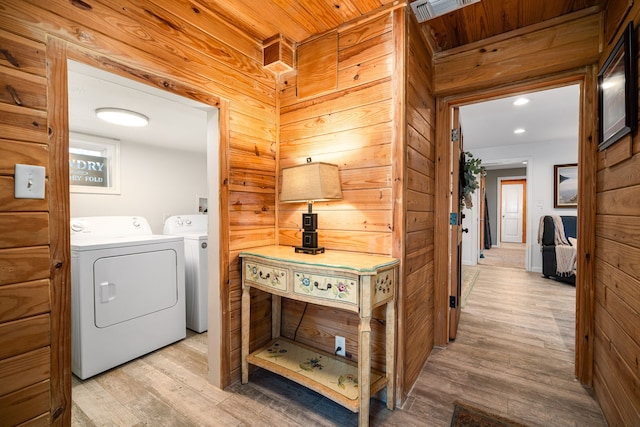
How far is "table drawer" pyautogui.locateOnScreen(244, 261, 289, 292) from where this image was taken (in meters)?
1.64

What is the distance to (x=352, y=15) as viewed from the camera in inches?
70.7

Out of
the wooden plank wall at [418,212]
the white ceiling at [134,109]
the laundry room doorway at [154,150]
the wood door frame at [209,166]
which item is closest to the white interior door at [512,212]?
the wooden plank wall at [418,212]

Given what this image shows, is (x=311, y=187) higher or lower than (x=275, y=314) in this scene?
higher

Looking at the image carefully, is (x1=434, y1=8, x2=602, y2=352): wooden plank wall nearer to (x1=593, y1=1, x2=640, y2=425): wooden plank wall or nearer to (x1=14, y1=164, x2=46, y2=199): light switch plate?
(x1=593, y1=1, x2=640, y2=425): wooden plank wall

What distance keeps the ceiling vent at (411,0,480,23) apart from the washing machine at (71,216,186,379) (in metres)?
2.53

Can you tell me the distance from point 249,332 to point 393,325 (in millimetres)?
983

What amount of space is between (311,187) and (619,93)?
5.24ft

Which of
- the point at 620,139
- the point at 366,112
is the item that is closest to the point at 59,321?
the point at 366,112

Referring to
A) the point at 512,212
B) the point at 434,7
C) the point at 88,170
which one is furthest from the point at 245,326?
the point at 512,212

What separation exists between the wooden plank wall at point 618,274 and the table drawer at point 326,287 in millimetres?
1201

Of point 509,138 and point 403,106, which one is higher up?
point 509,138

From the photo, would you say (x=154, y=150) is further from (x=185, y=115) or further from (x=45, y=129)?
(x=45, y=129)

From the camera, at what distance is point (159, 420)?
158 cm

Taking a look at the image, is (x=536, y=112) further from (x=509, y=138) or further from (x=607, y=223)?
(x=607, y=223)
